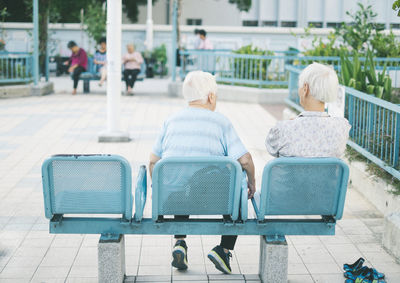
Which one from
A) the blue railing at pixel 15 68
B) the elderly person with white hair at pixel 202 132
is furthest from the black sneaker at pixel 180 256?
the blue railing at pixel 15 68

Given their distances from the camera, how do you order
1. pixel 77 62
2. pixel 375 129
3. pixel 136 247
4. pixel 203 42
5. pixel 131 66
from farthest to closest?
pixel 203 42 → pixel 77 62 → pixel 131 66 → pixel 375 129 → pixel 136 247

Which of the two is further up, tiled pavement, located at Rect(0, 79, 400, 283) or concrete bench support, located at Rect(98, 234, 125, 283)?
concrete bench support, located at Rect(98, 234, 125, 283)

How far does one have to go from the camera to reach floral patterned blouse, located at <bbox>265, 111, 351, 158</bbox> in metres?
4.40

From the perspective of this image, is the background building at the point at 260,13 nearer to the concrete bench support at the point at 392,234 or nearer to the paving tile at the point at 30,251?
the paving tile at the point at 30,251

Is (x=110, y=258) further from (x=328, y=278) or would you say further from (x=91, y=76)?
(x=91, y=76)

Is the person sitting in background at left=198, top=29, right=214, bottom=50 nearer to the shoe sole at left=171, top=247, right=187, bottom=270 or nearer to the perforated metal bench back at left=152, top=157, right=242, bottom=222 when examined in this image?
the shoe sole at left=171, top=247, right=187, bottom=270

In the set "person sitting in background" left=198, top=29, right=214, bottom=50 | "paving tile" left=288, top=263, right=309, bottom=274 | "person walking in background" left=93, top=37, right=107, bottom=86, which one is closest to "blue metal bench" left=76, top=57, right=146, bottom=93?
"person walking in background" left=93, top=37, right=107, bottom=86

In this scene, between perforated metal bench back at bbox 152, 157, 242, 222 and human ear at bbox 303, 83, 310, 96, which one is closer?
perforated metal bench back at bbox 152, 157, 242, 222

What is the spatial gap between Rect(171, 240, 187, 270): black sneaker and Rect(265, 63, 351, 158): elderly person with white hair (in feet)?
3.32

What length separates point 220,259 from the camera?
4.57 meters

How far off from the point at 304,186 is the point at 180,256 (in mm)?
1057

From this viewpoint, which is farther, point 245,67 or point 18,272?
point 245,67

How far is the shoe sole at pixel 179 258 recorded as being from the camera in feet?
15.2

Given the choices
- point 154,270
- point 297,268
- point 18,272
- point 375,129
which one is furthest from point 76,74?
point 297,268
